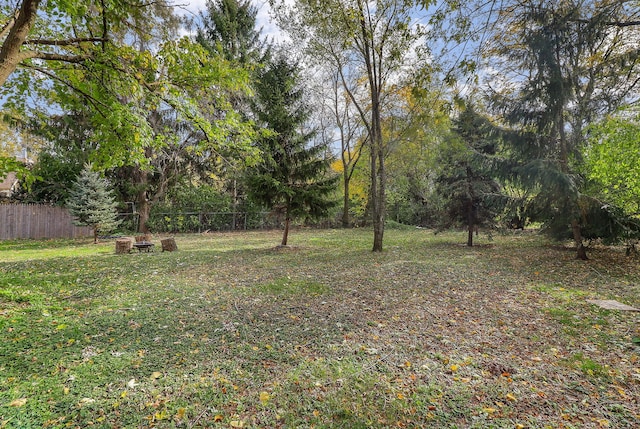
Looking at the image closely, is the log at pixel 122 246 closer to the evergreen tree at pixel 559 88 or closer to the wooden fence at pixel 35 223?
the wooden fence at pixel 35 223

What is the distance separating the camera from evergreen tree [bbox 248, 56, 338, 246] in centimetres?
981

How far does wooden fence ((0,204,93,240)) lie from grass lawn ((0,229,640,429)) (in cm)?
976

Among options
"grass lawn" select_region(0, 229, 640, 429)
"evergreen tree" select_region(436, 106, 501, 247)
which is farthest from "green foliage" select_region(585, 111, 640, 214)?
"evergreen tree" select_region(436, 106, 501, 247)

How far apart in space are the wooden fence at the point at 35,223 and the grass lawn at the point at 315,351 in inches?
384

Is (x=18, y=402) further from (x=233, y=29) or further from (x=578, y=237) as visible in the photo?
(x=233, y=29)

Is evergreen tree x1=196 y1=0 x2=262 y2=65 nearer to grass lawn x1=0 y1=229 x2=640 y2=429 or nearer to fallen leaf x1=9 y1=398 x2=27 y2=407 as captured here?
grass lawn x1=0 y1=229 x2=640 y2=429

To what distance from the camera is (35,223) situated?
46.2 ft

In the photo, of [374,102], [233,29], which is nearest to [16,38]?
[374,102]

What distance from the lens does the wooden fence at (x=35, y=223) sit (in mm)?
13391

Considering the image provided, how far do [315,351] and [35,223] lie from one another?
16.8 m

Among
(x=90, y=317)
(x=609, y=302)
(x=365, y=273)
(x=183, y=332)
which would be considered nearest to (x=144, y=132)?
(x=90, y=317)

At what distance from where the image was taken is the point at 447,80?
13.6ft

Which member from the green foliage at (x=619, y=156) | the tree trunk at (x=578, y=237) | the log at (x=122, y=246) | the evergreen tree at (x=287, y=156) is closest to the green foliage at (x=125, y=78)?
the evergreen tree at (x=287, y=156)

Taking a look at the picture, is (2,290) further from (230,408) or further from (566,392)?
(566,392)
